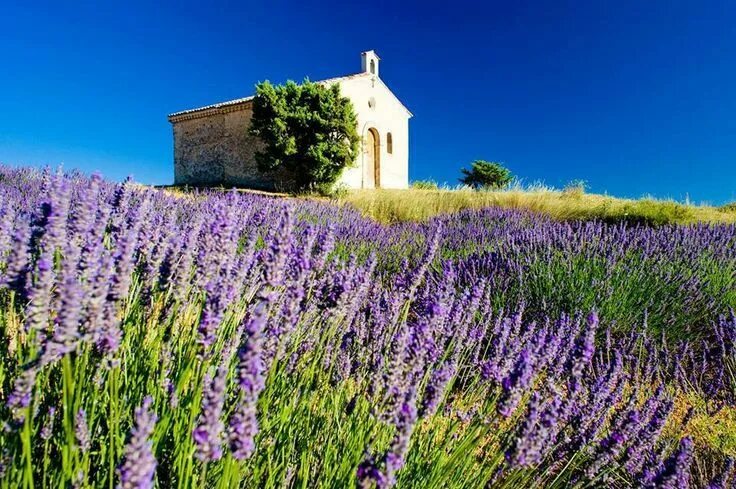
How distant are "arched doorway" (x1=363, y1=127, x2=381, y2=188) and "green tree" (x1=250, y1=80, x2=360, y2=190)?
4.63m

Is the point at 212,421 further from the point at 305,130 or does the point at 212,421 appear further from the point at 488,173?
the point at 488,173

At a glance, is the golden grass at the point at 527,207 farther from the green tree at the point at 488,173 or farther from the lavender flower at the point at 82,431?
the green tree at the point at 488,173

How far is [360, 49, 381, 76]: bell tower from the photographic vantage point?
21984mm

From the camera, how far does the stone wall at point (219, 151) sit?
62.8ft

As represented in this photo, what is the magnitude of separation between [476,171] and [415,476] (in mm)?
33446

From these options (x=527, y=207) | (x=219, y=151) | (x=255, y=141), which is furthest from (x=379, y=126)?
(x=527, y=207)

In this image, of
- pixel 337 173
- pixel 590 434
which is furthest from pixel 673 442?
pixel 337 173

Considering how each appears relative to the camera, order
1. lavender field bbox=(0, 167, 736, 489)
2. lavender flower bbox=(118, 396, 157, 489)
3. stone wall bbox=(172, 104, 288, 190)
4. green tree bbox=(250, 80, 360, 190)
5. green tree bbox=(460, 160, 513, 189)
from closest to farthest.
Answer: lavender flower bbox=(118, 396, 157, 489), lavender field bbox=(0, 167, 736, 489), green tree bbox=(250, 80, 360, 190), stone wall bbox=(172, 104, 288, 190), green tree bbox=(460, 160, 513, 189)

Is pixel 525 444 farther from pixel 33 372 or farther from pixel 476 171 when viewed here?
pixel 476 171

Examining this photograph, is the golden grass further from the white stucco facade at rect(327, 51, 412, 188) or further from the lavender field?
the lavender field

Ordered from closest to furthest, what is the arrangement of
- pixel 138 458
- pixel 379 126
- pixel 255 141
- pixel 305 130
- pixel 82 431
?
pixel 138 458, pixel 82 431, pixel 305 130, pixel 255 141, pixel 379 126

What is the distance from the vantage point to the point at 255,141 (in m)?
19.0

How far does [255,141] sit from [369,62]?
7475mm

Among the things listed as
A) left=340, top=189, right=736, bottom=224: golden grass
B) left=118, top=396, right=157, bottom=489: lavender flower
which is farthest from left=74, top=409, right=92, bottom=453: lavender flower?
left=340, top=189, right=736, bottom=224: golden grass
